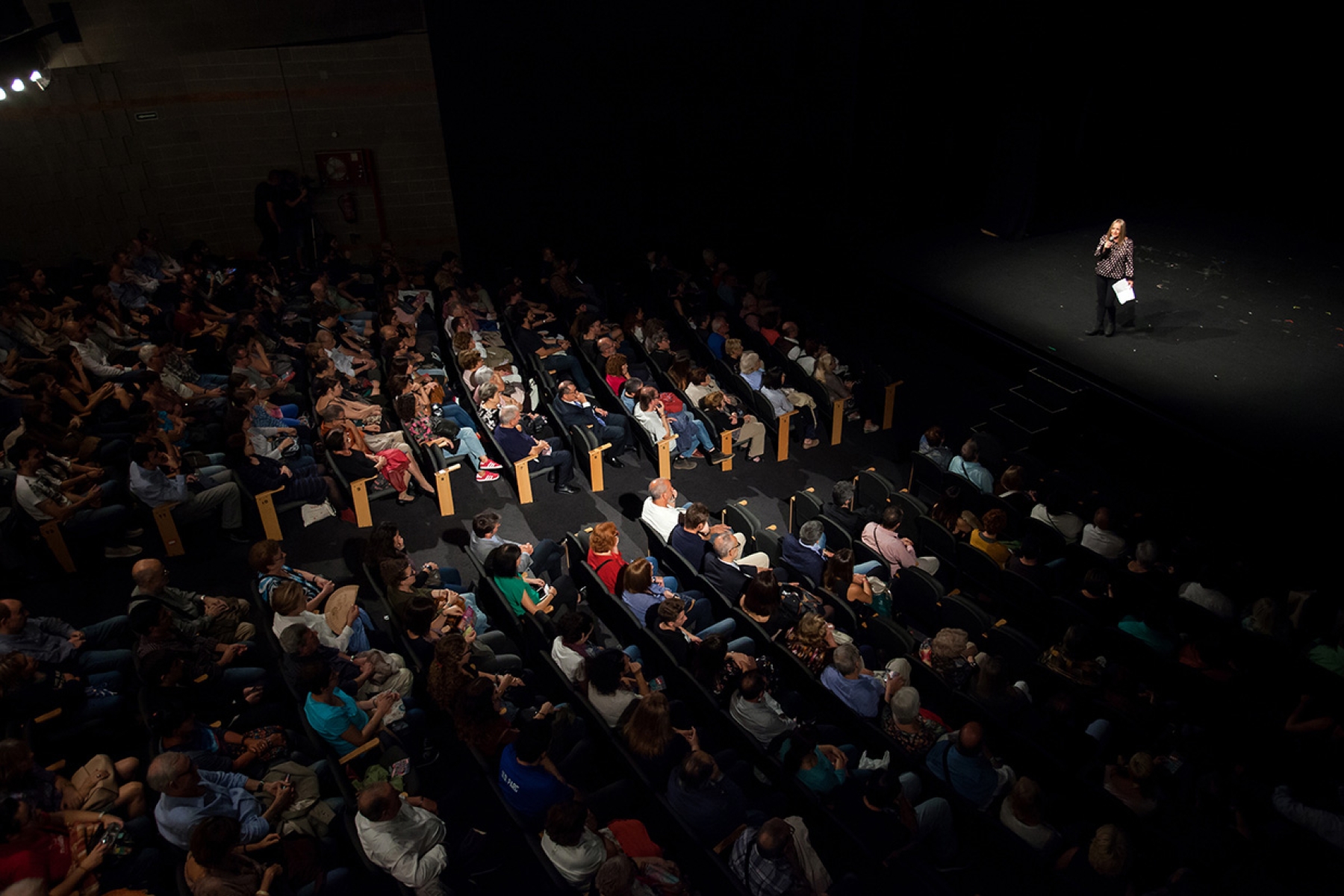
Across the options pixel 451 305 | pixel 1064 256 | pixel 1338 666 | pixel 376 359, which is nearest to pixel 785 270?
pixel 1064 256

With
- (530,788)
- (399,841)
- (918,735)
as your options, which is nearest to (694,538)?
(918,735)

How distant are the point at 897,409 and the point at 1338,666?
14.1 ft

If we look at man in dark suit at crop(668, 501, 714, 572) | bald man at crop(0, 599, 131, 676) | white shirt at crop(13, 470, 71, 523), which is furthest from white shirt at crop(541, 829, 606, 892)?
white shirt at crop(13, 470, 71, 523)

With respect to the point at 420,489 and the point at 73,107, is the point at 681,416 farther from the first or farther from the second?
the point at 73,107

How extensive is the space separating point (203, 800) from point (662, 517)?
311 cm

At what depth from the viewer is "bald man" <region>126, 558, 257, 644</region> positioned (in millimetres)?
4832

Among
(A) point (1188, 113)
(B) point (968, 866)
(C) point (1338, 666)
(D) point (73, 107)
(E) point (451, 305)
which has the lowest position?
(B) point (968, 866)

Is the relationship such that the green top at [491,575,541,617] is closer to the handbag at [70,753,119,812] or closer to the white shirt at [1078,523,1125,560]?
the handbag at [70,753,119,812]

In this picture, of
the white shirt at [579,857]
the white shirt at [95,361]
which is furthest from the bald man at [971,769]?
the white shirt at [95,361]

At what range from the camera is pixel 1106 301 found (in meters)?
8.35

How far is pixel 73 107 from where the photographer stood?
9.55m

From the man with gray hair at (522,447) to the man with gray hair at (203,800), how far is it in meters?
3.37

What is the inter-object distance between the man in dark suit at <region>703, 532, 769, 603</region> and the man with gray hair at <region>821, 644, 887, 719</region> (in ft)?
2.93

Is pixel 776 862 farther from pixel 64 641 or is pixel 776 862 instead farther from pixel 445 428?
pixel 445 428
